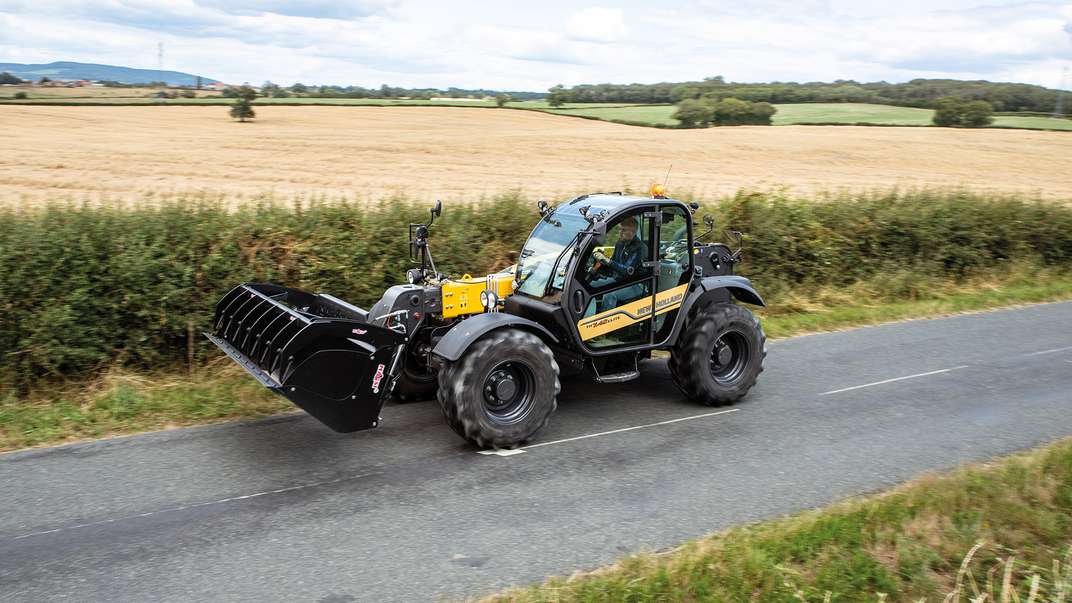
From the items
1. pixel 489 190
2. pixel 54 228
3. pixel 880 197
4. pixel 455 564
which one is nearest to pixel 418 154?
pixel 489 190

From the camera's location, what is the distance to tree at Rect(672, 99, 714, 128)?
41594 mm

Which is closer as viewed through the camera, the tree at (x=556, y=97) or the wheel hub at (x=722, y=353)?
the wheel hub at (x=722, y=353)

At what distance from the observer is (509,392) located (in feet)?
23.2

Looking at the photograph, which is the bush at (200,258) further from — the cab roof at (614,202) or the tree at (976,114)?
the tree at (976,114)

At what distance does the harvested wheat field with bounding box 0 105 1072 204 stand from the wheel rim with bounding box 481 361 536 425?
11971mm

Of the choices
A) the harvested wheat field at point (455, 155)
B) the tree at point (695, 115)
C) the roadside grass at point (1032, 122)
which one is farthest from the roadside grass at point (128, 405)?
the roadside grass at point (1032, 122)

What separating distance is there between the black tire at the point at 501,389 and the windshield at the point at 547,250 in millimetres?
690

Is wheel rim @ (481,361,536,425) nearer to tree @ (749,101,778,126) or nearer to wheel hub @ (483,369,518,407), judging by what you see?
wheel hub @ (483,369,518,407)

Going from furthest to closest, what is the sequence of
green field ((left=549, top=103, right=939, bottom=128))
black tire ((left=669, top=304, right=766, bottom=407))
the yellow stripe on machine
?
green field ((left=549, top=103, right=939, bottom=128)), black tire ((left=669, top=304, right=766, bottom=407)), the yellow stripe on machine

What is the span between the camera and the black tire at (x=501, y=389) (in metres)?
6.77

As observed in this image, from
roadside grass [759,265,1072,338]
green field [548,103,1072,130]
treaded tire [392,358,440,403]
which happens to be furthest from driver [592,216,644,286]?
green field [548,103,1072,130]

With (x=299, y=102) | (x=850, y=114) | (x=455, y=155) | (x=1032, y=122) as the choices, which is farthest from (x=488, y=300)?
(x=1032, y=122)

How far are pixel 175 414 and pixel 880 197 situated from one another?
41.5 feet

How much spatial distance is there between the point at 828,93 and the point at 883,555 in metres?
52.8
